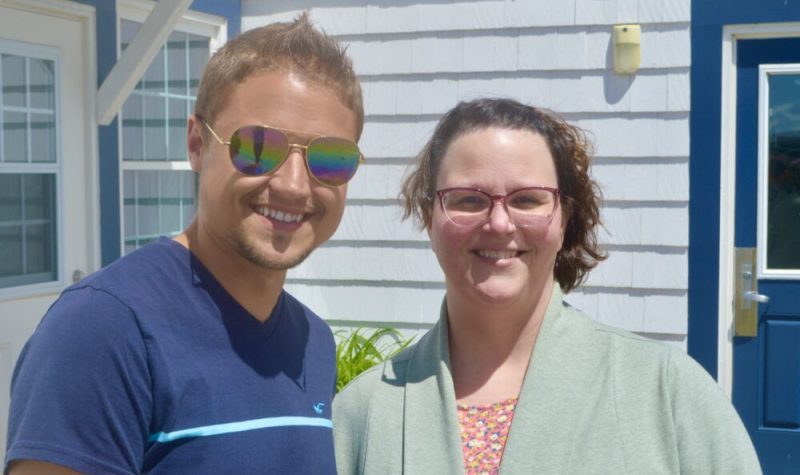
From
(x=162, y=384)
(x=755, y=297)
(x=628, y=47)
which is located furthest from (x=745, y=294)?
(x=162, y=384)

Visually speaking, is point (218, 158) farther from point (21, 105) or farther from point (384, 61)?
point (384, 61)

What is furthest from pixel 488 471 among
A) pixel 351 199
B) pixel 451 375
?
pixel 351 199

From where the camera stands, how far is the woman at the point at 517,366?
5.78 feet

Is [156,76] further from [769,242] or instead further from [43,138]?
[769,242]

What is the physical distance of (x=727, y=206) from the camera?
4.77 metres

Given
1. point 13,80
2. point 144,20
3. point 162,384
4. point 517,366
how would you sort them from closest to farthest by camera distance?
point 162,384 → point 517,366 → point 13,80 → point 144,20

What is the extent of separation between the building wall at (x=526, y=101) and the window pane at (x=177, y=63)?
0.39 m

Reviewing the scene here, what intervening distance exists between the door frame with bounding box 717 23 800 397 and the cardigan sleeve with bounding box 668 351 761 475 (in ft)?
10.3

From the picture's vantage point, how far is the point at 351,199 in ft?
17.5

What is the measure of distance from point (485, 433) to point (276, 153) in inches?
25.4

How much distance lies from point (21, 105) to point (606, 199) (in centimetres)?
271

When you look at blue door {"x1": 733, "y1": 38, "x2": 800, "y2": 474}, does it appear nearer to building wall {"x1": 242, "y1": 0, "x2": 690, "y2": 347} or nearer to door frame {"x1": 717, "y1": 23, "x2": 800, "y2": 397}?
door frame {"x1": 717, "y1": 23, "x2": 800, "y2": 397}

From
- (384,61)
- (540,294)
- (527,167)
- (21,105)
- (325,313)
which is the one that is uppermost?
(384,61)

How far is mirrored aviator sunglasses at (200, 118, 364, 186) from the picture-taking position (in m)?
1.70
